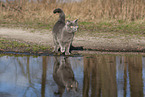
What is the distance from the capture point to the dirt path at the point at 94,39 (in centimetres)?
1245

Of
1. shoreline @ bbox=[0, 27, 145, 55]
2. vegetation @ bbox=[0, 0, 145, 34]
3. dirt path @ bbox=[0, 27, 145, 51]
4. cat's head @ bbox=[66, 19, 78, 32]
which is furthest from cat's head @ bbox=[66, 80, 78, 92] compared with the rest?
vegetation @ bbox=[0, 0, 145, 34]

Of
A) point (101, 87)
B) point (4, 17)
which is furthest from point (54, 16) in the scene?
point (101, 87)

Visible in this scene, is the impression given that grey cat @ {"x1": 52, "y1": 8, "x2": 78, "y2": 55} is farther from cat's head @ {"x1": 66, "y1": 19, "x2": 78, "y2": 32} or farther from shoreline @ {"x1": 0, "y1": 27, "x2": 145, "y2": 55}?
shoreline @ {"x1": 0, "y1": 27, "x2": 145, "y2": 55}

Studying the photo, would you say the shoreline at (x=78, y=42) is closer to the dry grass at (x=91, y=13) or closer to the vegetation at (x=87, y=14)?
the vegetation at (x=87, y=14)

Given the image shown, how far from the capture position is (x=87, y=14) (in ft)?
65.3

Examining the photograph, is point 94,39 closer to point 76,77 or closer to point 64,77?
point 76,77

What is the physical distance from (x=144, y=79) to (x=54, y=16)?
1382 cm

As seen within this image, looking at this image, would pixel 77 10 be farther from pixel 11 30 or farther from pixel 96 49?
pixel 96 49

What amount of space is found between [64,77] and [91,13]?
1401 centimetres

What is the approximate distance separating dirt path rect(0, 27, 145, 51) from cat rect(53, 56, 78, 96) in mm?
4542

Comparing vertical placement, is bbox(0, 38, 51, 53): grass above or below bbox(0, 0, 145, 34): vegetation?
below

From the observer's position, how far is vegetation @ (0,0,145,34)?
17.7 meters

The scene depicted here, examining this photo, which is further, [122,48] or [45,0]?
[45,0]

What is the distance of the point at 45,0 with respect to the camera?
21.7m
